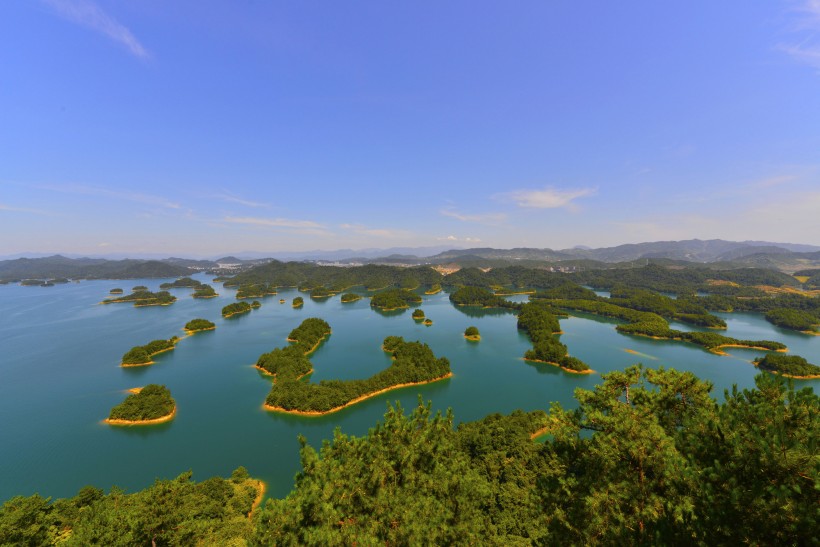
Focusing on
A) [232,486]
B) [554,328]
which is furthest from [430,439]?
[554,328]

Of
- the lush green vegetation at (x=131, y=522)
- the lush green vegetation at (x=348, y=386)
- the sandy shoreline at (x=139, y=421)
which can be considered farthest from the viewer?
the lush green vegetation at (x=348, y=386)

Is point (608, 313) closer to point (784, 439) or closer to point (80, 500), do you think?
point (784, 439)

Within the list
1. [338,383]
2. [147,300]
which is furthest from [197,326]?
[147,300]

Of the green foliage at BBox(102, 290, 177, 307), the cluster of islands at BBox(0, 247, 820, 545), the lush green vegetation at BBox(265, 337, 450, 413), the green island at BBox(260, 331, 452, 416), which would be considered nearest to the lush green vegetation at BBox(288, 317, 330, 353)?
the green island at BBox(260, 331, 452, 416)

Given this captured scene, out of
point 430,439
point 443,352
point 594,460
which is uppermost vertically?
point 594,460

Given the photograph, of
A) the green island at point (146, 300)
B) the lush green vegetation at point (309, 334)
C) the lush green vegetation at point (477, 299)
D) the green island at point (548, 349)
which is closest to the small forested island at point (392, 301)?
the lush green vegetation at point (477, 299)

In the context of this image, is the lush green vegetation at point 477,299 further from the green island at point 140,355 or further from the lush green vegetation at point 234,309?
the green island at point 140,355

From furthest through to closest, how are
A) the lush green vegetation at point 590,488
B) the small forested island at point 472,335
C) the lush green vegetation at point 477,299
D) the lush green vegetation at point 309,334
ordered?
the lush green vegetation at point 477,299 → the small forested island at point 472,335 → the lush green vegetation at point 309,334 → the lush green vegetation at point 590,488
